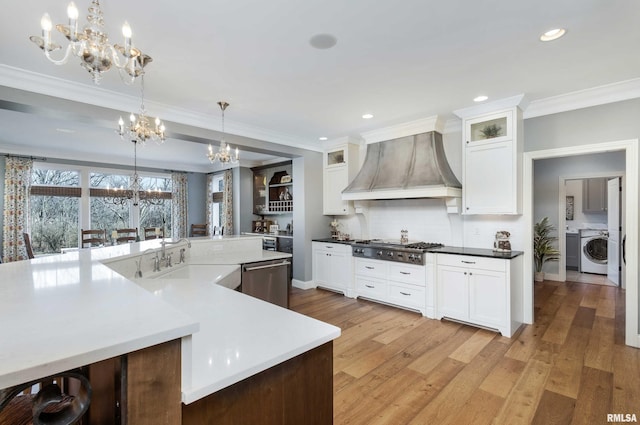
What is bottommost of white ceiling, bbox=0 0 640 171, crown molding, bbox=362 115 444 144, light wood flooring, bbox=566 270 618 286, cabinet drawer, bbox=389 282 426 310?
light wood flooring, bbox=566 270 618 286

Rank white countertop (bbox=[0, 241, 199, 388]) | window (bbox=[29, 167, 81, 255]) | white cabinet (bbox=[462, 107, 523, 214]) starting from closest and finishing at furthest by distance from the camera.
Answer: white countertop (bbox=[0, 241, 199, 388])
white cabinet (bbox=[462, 107, 523, 214])
window (bbox=[29, 167, 81, 255])

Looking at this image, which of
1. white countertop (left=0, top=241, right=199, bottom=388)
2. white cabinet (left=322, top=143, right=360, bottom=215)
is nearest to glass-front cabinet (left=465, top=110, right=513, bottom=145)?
white cabinet (left=322, top=143, right=360, bottom=215)

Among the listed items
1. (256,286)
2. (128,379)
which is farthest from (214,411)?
(256,286)

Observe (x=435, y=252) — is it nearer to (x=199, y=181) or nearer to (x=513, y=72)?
(x=513, y=72)

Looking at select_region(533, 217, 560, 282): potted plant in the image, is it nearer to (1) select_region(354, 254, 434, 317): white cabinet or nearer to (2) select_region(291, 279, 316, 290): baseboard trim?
(1) select_region(354, 254, 434, 317): white cabinet

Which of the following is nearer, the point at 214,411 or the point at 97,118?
the point at 214,411

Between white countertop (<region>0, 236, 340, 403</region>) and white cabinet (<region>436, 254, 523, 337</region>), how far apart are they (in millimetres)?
2887

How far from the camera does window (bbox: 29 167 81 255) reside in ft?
20.1

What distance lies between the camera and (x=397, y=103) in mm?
3619

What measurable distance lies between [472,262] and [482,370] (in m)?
1.32

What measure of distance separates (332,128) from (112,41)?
2982 millimetres

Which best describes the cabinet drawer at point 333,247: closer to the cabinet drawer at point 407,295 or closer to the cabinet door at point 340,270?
the cabinet door at point 340,270

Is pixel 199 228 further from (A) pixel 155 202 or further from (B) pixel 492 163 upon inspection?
(B) pixel 492 163

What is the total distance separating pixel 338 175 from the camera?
18.0 feet
